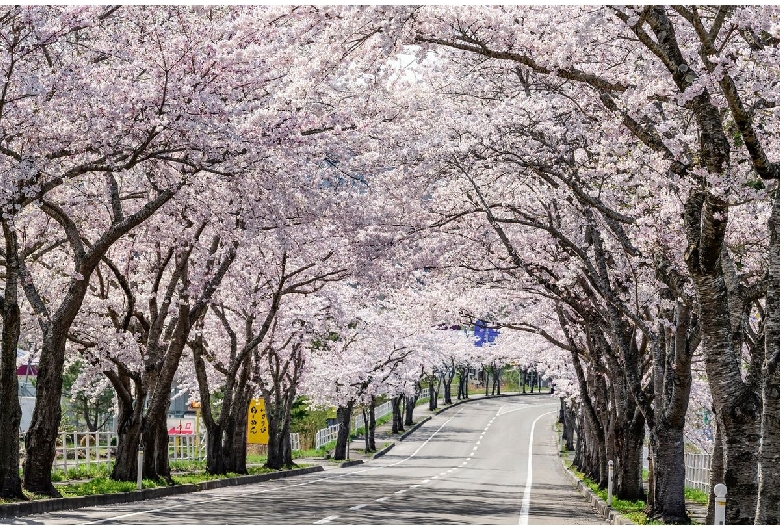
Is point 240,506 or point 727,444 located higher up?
point 727,444

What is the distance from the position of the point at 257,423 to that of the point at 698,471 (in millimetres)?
17368

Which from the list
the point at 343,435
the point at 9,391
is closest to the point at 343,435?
the point at 343,435

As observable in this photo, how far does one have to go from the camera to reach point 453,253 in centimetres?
2570

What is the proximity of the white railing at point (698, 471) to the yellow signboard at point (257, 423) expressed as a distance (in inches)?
655

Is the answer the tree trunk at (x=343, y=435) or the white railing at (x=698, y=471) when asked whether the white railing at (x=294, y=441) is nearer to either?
the tree trunk at (x=343, y=435)

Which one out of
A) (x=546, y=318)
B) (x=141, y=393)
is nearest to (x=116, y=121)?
(x=141, y=393)

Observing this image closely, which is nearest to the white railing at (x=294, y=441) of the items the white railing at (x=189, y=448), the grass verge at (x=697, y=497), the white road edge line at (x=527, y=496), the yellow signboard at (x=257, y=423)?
the white railing at (x=189, y=448)

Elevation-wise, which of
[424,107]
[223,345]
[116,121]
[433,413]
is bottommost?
[433,413]

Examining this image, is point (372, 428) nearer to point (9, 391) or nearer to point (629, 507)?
point (629, 507)

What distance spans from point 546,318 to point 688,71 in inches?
1078

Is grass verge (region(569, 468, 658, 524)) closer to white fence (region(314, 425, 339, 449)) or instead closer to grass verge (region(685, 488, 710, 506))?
grass verge (region(685, 488, 710, 506))

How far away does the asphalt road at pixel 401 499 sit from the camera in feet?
56.0

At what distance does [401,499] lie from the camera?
23125mm

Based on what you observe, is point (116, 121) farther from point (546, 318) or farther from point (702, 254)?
point (546, 318)
